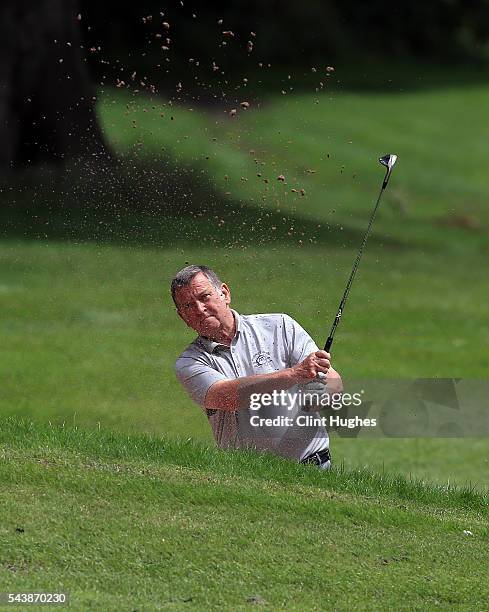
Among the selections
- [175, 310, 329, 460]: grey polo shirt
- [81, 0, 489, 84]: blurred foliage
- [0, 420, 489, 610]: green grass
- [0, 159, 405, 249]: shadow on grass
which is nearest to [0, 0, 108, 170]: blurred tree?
[0, 159, 405, 249]: shadow on grass

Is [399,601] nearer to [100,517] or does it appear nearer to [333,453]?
[100,517]

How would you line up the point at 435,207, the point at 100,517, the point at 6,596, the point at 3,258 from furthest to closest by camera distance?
the point at 435,207 → the point at 3,258 → the point at 100,517 → the point at 6,596

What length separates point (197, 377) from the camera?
257 inches

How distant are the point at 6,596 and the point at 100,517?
2.77 feet

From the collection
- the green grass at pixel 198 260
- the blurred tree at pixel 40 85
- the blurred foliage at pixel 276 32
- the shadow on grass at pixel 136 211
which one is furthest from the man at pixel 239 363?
the blurred foliage at pixel 276 32

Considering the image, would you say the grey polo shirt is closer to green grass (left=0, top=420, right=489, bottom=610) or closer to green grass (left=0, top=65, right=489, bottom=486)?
green grass (left=0, top=420, right=489, bottom=610)

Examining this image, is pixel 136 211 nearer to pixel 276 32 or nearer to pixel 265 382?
pixel 265 382

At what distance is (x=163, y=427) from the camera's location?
9305 mm

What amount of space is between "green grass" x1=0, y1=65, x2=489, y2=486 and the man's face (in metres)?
2.23

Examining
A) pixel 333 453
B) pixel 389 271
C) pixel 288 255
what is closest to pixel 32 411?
pixel 333 453

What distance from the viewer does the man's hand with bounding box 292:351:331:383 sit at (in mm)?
6254

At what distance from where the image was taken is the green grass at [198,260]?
1070cm

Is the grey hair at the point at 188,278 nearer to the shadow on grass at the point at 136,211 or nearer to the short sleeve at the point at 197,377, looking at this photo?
the short sleeve at the point at 197,377

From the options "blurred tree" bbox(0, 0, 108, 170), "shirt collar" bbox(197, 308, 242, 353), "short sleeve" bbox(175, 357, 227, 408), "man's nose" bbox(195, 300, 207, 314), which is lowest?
"short sleeve" bbox(175, 357, 227, 408)
